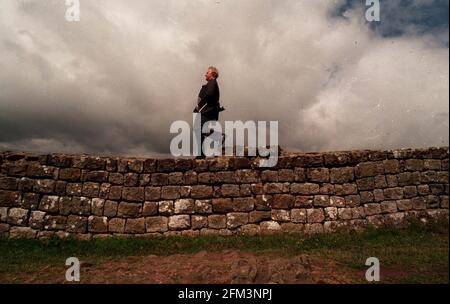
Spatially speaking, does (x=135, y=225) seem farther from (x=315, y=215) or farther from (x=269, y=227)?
(x=315, y=215)

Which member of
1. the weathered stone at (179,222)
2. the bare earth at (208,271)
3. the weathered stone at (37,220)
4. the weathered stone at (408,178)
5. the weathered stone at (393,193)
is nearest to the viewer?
the bare earth at (208,271)

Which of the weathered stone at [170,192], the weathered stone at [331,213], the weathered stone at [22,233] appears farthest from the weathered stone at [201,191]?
the weathered stone at [22,233]

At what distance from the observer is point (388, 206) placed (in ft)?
31.2

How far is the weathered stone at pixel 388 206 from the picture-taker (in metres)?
9.49

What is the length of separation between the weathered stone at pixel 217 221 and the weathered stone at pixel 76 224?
3319mm

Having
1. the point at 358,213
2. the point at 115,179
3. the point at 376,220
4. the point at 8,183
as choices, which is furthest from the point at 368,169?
the point at 8,183

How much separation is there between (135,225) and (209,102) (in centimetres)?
396

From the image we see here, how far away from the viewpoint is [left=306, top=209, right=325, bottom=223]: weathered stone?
30.5 ft

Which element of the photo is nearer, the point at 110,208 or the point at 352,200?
the point at 110,208

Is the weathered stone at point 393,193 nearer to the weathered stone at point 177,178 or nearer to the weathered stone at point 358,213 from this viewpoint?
the weathered stone at point 358,213

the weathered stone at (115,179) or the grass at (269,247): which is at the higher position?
the weathered stone at (115,179)

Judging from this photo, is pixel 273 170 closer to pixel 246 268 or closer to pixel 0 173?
pixel 246 268

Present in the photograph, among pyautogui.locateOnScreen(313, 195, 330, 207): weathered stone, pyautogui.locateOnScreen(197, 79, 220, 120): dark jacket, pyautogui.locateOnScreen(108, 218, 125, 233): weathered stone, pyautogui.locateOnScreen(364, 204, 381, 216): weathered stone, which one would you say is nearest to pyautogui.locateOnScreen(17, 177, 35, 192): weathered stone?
pyautogui.locateOnScreen(108, 218, 125, 233): weathered stone

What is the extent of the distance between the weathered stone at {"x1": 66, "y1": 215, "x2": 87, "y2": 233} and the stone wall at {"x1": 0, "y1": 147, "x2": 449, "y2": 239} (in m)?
0.03
